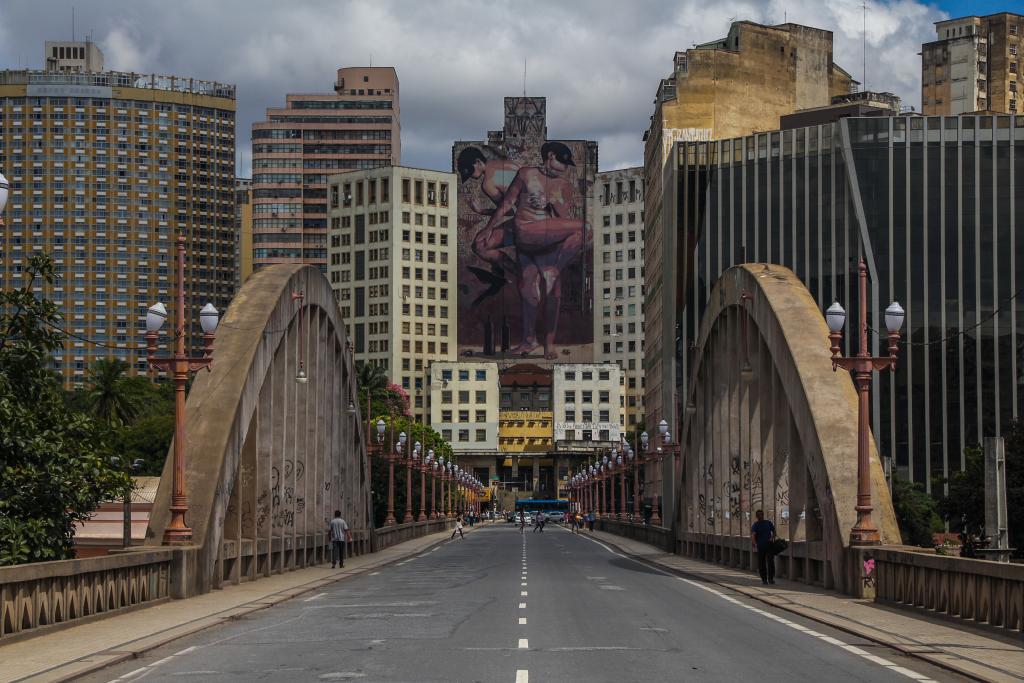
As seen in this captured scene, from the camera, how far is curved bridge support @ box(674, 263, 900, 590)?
99.3 ft

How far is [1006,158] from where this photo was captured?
95.2 meters

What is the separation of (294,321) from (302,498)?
5288mm

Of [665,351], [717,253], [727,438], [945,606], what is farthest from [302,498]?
[665,351]

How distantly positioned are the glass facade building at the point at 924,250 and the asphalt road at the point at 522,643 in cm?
6751

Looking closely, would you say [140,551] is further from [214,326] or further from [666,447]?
[666,447]

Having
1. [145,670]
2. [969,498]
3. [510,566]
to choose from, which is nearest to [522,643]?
[145,670]

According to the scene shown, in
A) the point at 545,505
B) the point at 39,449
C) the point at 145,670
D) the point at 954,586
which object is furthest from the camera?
the point at 545,505

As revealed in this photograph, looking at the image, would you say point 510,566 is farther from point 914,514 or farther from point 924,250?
point 924,250

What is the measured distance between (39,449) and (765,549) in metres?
16.4

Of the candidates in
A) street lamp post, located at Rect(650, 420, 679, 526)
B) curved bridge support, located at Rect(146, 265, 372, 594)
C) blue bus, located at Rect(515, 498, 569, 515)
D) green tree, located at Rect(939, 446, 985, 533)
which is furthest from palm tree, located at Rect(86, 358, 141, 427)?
blue bus, located at Rect(515, 498, 569, 515)

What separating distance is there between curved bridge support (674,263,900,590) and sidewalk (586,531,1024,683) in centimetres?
131

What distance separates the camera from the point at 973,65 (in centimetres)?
15950

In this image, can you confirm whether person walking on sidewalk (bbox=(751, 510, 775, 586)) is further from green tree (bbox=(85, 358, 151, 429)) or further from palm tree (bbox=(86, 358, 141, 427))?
palm tree (bbox=(86, 358, 141, 427))

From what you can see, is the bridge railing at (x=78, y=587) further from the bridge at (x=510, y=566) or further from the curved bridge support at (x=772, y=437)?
the curved bridge support at (x=772, y=437)
